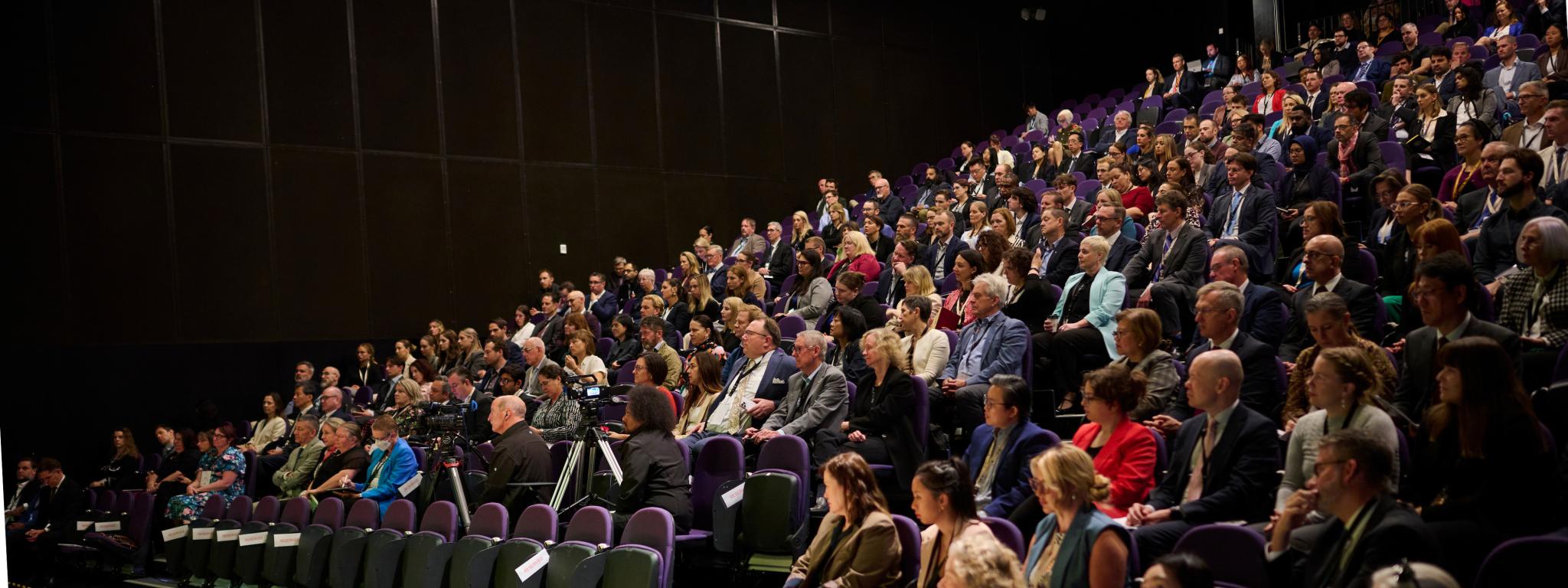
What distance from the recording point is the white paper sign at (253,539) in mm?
6309

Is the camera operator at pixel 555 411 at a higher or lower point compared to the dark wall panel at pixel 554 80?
lower

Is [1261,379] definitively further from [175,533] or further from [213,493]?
[213,493]

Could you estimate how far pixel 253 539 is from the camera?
6316 mm

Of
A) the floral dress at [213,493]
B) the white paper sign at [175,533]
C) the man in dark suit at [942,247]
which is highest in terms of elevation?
the man in dark suit at [942,247]

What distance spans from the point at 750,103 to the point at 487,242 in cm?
323

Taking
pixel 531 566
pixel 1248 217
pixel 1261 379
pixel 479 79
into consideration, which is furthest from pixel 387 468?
pixel 479 79

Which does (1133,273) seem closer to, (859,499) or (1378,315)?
(1378,315)

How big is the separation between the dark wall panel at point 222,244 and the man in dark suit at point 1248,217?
24.4ft

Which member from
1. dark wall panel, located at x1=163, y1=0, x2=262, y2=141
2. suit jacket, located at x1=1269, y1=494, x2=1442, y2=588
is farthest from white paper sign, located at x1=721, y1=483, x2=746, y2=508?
dark wall panel, located at x1=163, y1=0, x2=262, y2=141

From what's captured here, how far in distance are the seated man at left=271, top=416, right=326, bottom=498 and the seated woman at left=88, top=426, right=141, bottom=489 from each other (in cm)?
192

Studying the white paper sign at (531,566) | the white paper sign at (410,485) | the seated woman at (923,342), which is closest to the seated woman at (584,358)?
Result: the white paper sign at (410,485)

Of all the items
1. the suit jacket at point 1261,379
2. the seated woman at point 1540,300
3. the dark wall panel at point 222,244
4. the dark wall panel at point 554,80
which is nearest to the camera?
the seated woman at point 1540,300

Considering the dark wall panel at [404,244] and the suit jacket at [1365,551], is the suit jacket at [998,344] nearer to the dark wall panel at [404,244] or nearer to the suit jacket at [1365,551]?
the suit jacket at [1365,551]

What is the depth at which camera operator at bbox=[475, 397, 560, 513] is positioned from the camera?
529 centimetres
